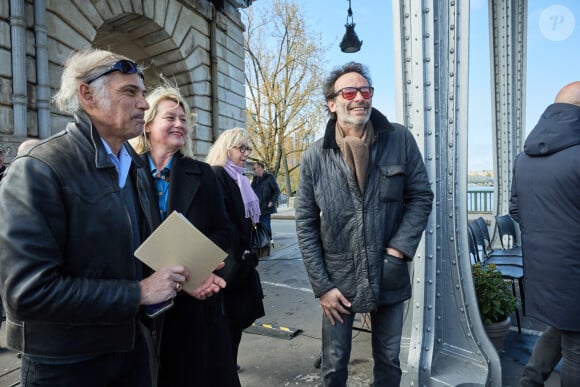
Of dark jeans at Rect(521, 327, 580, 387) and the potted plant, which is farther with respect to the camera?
the potted plant

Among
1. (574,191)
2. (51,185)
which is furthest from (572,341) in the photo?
(51,185)

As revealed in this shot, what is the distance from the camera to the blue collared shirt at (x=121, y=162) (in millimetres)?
1472

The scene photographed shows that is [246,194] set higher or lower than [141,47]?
lower

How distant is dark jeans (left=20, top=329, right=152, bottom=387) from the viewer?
1211mm

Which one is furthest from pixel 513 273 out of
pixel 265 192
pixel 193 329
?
pixel 265 192

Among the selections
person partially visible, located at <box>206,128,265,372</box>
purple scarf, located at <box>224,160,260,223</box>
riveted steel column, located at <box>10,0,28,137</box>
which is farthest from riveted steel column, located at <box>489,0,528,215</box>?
riveted steel column, located at <box>10,0,28,137</box>

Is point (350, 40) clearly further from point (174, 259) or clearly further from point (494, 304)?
point (174, 259)

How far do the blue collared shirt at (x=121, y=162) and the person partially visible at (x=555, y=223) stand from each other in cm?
232

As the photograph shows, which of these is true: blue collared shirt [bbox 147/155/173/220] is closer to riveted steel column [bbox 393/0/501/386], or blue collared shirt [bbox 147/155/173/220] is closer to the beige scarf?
the beige scarf

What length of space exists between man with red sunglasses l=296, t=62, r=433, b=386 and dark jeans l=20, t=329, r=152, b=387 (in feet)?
3.34

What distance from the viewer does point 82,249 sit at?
3.99 ft

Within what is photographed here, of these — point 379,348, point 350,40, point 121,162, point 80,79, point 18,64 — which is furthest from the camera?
point 350,40

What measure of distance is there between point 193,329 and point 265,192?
7.26m

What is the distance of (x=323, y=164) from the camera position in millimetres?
2197
